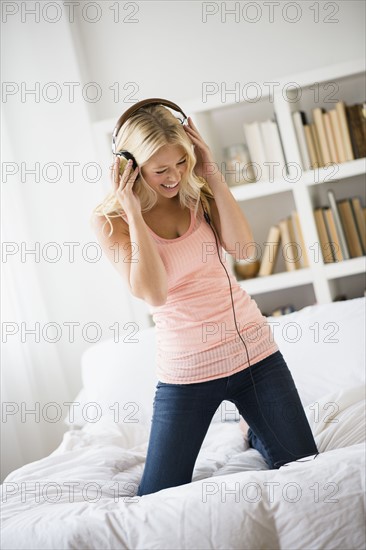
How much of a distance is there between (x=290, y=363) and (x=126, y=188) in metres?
0.91

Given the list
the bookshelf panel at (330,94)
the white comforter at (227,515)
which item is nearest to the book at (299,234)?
the bookshelf panel at (330,94)

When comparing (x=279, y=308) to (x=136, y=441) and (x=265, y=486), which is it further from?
(x=265, y=486)

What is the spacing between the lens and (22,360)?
9.30 feet

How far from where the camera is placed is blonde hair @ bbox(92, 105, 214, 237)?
5.66 ft

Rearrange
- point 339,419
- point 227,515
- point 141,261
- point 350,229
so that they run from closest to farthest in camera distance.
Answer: point 227,515 < point 141,261 < point 339,419 < point 350,229

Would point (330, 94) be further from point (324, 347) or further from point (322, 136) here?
point (324, 347)

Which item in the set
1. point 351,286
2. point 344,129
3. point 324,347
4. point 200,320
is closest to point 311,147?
point 344,129

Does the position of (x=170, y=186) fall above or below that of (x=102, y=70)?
below

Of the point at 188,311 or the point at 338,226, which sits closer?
the point at 188,311

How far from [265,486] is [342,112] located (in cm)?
195

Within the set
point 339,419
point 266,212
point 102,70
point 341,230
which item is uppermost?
point 102,70

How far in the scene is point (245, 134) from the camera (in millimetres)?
3055

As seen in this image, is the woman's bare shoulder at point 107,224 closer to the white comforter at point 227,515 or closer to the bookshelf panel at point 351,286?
the white comforter at point 227,515

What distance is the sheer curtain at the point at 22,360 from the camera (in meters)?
2.77
